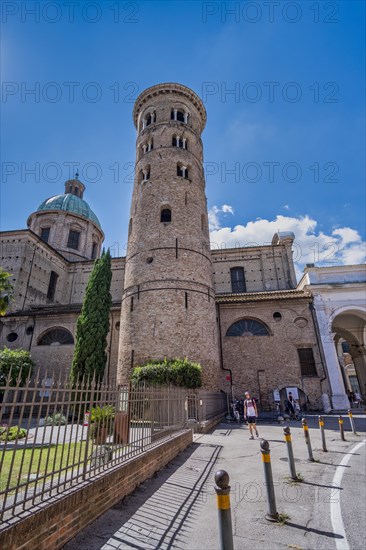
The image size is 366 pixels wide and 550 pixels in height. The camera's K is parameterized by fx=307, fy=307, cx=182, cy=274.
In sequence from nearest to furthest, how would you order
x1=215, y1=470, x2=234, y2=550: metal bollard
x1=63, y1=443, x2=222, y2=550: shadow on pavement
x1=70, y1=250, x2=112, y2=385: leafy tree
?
x1=215, y1=470, x2=234, y2=550: metal bollard
x1=63, y1=443, x2=222, y2=550: shadow on pavement
x1=70, y1=250, x2=112, y2=385: leafy tree

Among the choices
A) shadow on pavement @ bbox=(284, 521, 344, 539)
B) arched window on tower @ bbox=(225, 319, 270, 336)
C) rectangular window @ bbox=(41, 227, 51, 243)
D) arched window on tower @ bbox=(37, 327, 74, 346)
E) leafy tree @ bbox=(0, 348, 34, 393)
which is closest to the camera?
shadow on pavement @ bbox=(284, 521, 344, 539)

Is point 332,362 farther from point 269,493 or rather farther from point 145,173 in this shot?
point 145,173

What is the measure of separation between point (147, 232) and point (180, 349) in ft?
23.9

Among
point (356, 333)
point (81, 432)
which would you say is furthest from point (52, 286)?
point (356, 333)

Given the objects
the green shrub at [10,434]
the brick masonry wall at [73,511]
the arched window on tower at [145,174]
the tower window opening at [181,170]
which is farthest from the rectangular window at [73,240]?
the brick masonry wall at [73,511]

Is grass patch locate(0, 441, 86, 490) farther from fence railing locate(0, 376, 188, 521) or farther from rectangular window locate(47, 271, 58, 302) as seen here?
rectangular window locate(47, 271, 58, 302)

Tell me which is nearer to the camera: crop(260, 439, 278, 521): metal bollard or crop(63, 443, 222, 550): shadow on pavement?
crop(63, 443, 222, 550): shadow on pavement

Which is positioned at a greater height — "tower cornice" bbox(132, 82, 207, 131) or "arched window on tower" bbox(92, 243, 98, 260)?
"tower cornice" bbox(132, 82, 207, 131)

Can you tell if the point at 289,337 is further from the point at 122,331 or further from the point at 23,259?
the point at 23,259

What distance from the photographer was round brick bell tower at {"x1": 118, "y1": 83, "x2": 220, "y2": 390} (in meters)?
15.9

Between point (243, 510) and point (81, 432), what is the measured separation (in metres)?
3.60

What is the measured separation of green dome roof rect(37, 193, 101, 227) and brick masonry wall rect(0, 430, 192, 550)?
33.5 meters

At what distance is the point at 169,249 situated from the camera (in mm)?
17688

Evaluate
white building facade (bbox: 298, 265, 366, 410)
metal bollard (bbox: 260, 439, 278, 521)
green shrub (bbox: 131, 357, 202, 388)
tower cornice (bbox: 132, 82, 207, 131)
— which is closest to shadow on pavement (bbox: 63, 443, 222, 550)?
metal bollard (bbox: 260, 439, 278, 521)
